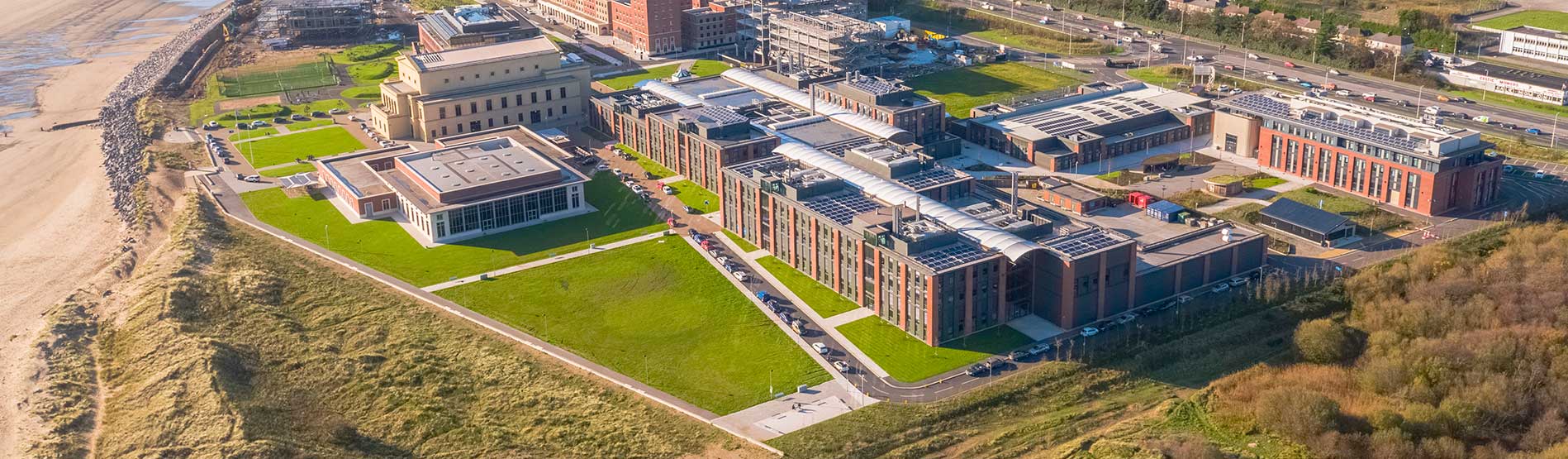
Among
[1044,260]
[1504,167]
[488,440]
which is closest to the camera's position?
[488,440]

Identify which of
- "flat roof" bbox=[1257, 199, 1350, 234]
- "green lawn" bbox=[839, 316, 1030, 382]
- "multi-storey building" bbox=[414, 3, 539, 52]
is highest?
"multi-storey building" bbox=[414, 3, 539, 52]

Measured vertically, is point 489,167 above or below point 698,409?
above

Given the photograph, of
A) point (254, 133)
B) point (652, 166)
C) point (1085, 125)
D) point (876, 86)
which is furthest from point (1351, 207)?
point (254, 133)

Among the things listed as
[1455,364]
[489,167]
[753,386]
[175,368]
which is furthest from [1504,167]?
[175,368]

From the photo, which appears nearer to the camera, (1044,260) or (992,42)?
(1044,260)

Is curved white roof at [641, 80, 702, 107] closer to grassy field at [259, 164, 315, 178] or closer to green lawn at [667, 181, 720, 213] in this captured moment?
green lawn at [667, 181, 720, 213]

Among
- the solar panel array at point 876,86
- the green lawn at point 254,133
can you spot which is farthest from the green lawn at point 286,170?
the solar panel array at point 876,86

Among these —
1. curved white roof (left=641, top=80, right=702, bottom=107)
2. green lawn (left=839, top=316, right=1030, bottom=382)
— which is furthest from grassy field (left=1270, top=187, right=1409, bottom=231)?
curved white roof (left=641, top=80, right=702, bottom=107)

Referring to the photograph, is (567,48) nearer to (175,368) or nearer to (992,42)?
(992,42)
